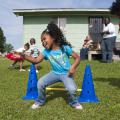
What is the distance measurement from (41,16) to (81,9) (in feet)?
9.07

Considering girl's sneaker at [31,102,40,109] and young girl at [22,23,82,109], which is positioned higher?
young girl at [22,23,82,109]

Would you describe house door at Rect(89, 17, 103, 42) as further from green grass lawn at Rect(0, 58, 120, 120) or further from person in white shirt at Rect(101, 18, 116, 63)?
green grass lawn at Rect(0, 58, 120, 120)

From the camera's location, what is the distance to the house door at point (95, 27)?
2661cm

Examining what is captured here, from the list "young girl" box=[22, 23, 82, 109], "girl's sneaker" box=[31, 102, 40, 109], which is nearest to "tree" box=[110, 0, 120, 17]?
"young girl" box=[22, 23, 82, 109]

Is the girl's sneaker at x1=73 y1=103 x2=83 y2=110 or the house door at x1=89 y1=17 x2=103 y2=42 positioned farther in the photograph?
the house door at x1=89 y1=17 x2=103 y2=42

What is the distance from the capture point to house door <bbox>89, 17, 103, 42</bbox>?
26.6 m

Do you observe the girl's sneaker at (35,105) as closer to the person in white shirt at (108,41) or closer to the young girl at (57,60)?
the young girl at (57,60)

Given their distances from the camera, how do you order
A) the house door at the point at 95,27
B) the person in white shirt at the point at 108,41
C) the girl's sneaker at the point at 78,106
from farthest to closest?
the house door at the point at 95,27
the person in white shirt at the point at 108,41
the girl's sneaker at the point at 78,106

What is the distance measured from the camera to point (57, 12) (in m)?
26.5

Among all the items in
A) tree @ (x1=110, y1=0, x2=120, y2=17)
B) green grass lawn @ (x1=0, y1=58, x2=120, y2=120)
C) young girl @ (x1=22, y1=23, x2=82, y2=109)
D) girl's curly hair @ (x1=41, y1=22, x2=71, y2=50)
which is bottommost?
green grass lawn @ (x1=0, y1=58, x2=120, y2=120)

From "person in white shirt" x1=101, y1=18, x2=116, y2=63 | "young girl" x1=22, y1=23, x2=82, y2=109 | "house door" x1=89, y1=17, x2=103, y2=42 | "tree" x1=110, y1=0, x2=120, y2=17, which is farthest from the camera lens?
"house door" x1=89, y1=17, x2=103, y2=42

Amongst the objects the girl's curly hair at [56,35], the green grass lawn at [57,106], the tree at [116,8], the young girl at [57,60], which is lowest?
the green grass lawn at [57,106]

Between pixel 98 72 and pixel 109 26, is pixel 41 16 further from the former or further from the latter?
pixel 98 72

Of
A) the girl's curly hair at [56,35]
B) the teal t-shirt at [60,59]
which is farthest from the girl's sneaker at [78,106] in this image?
the girl's curly hair at [56,35]
